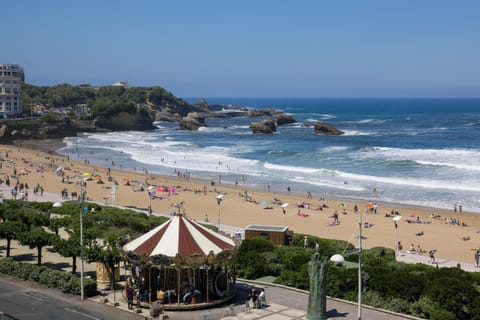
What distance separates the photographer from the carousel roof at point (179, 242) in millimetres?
16969

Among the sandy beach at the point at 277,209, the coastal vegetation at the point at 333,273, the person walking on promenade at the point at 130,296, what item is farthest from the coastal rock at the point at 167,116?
the person walking on promenade at the point at 130,296

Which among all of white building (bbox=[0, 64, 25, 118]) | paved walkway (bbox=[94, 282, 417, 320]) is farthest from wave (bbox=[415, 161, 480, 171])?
white building (bbox=[0, 64, 25, 118])

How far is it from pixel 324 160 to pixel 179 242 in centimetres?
4599

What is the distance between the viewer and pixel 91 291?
1809cm

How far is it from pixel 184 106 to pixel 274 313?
138924 millimetres

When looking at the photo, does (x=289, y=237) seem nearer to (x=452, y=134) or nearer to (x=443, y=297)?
(x=443, y=297)

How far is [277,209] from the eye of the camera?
3912 centimetres

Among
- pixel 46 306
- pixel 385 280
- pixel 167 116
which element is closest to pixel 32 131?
pixel 167 116

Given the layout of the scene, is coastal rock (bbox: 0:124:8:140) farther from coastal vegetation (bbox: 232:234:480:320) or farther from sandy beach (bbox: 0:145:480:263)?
coastal vegetation (bbox: 232:234:480:320)

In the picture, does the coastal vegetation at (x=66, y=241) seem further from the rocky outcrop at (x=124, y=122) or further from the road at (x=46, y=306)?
the rocky outcrop at (x=124, y=122)

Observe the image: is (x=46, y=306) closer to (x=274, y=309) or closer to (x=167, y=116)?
(x=274, y=309)

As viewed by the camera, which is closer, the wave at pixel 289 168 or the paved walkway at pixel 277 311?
the paved walkway at pixel 277 311

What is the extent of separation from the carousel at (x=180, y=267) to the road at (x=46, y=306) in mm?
1180

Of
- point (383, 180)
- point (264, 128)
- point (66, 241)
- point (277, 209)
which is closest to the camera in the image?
point (66, 241)
